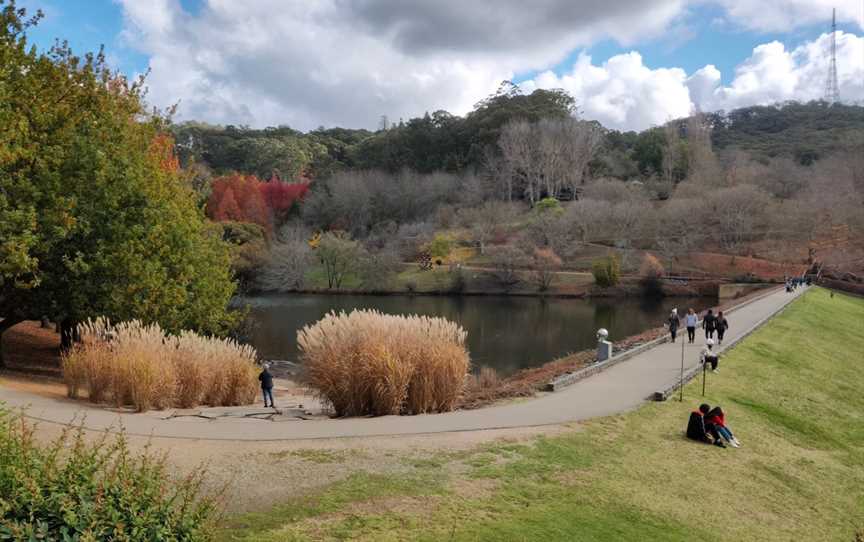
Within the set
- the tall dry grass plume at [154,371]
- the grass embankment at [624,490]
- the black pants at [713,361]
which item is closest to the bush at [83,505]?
the grass embankment at [624,490]

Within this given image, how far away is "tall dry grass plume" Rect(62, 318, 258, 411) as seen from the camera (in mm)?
12062

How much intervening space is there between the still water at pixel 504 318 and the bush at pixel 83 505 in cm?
2169

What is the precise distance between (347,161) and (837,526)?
4103 inches

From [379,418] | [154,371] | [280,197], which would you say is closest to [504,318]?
[379,418]

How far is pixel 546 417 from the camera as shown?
11750 mm

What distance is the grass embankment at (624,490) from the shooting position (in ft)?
21.6

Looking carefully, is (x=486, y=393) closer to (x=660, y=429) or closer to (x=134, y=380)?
(x=660, y=429)

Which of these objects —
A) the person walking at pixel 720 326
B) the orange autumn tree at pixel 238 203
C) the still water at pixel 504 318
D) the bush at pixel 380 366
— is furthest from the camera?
the orange autumn tree at pixel 238 203

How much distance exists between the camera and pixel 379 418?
11227 mm

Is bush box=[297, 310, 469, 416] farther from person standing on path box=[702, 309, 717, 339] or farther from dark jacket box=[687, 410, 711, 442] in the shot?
person standing on path box=[702, 309, 717, 339]

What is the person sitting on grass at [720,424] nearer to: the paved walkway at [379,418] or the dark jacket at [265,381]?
the paved walkway at [379,418]

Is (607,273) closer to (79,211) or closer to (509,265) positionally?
(509,265)

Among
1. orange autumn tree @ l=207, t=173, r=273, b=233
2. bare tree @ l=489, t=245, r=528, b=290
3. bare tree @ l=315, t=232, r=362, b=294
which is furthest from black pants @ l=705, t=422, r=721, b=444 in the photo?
orange autumn tree @ l=207, t=173, r=273, b=233

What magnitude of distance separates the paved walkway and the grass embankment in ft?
2.88
